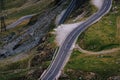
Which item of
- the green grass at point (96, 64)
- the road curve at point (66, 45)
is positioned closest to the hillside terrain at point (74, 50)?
the green grass at point (96, 64)

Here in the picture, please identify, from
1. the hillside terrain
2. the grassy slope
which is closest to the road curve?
the hillside terrain

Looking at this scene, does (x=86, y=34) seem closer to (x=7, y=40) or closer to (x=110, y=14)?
(x=110, y=14)

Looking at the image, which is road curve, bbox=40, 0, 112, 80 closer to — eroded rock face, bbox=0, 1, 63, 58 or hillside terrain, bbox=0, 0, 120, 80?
hillside terrain, bbox=0, 0, 120, 80

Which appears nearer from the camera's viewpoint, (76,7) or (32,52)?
(32,52)

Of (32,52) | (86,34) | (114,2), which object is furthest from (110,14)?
(32,52)

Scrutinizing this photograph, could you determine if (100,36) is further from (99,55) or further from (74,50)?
(99,55)

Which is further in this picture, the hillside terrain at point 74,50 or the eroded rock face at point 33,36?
the eroded rock face at point 33,36

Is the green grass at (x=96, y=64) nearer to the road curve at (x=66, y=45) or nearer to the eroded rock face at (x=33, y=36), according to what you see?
the road curve at (x=66, y=45)
